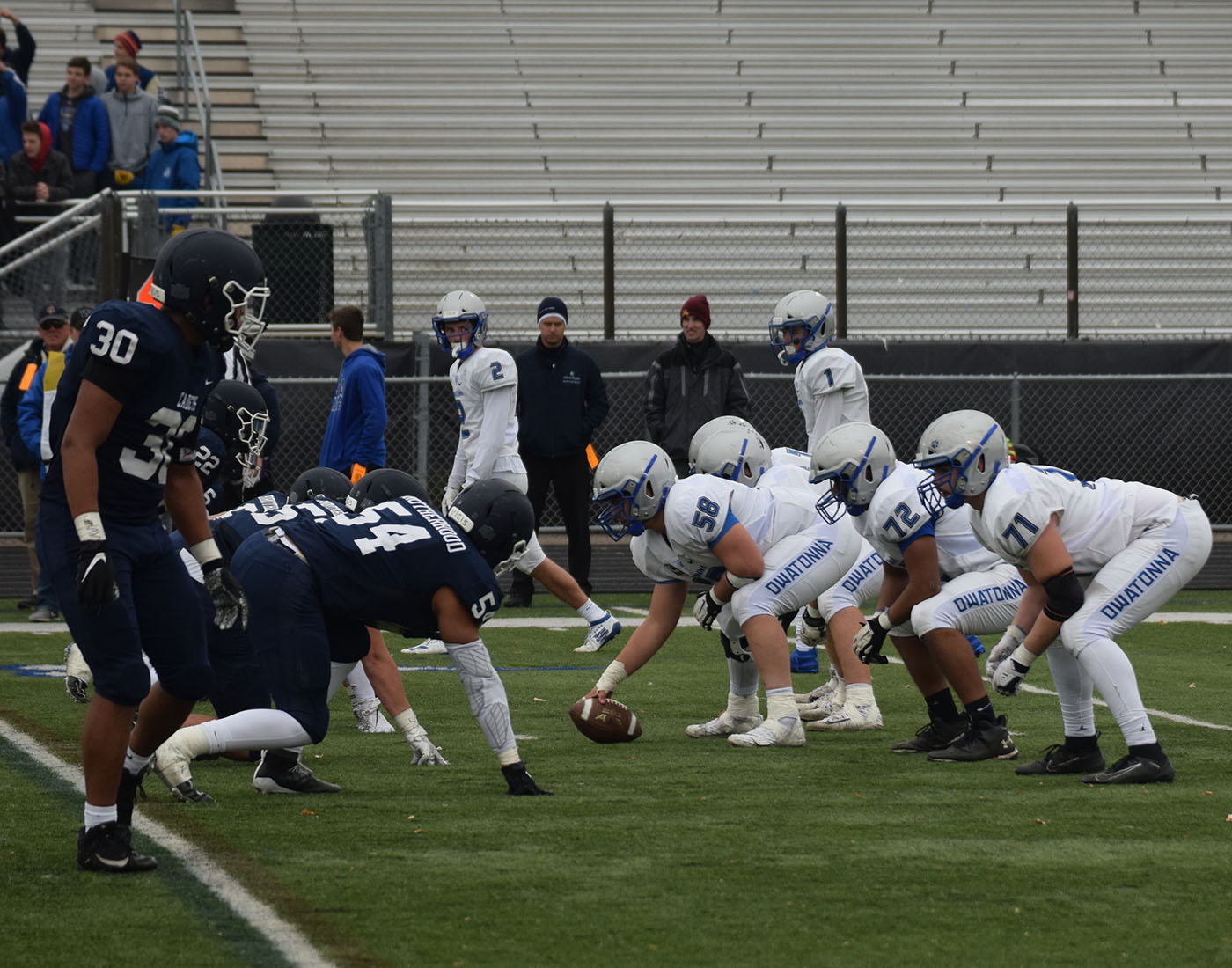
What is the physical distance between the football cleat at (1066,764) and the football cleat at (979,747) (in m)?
0.29

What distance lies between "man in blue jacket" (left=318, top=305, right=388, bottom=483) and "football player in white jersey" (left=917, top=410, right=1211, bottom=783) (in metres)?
4.27

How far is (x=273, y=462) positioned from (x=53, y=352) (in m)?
3.70

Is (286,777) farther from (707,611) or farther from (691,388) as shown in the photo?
(691,388)

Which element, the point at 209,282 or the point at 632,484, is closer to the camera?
the point at 209,282

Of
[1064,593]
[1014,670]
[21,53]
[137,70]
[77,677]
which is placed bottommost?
[77,677]

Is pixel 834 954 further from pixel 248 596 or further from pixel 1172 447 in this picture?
pixel 1172 447

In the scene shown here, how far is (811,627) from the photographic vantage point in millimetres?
8242

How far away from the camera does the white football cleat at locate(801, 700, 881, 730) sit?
A: 7.34 meters

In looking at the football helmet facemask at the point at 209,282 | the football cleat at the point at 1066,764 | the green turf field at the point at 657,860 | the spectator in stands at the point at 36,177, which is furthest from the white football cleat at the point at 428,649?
the spectator in stands at the point at 36,177

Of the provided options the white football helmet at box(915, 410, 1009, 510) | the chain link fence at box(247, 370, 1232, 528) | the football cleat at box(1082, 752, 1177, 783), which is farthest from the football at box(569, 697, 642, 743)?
the chain link fence at box(247, 370, 1232, 528)

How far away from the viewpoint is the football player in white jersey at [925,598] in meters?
6.51

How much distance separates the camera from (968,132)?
2027 cm

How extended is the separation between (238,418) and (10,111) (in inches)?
403

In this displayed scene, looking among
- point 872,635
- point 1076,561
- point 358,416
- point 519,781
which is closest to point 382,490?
point 519,781
